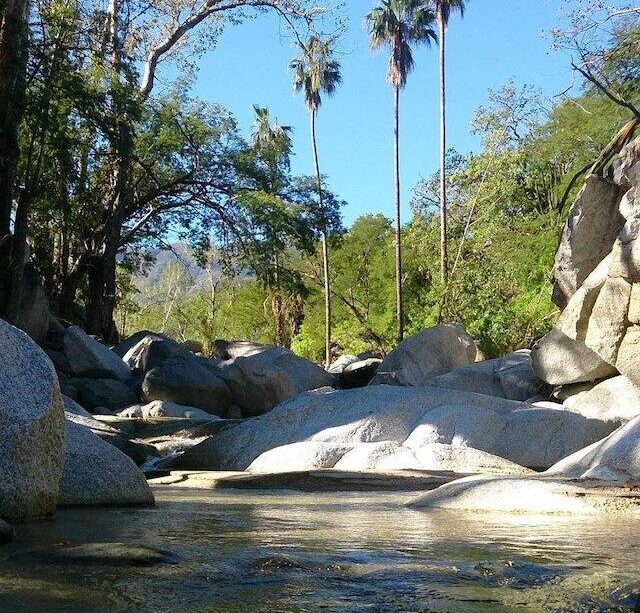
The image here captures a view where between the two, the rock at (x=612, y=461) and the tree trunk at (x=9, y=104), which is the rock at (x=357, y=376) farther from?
the rock at (x=612, y=461)

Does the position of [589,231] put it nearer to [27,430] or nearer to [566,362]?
[566,362]

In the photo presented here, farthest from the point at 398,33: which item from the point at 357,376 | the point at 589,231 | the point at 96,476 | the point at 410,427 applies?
the point at 96,476

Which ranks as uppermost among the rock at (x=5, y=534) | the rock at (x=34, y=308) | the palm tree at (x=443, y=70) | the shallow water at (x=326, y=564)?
the palm tree at (x=443, y=70)

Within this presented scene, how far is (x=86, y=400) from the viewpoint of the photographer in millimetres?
19828

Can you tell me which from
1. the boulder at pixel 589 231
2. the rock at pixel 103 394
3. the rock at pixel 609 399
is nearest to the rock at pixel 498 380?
the rock at pixel 609 399

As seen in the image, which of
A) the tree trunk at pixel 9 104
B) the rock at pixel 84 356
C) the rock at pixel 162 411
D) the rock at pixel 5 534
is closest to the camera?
the rock at pixel 5 534

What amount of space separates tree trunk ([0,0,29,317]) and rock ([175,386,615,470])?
6558mm

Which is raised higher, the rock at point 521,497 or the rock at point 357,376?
the rock at point 357,376

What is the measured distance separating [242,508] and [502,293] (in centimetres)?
2434

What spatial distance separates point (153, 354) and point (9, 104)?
855 centimetres

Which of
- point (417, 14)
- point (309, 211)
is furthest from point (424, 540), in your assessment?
point (417, 14)

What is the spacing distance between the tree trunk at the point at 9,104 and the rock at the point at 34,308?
4.63 m

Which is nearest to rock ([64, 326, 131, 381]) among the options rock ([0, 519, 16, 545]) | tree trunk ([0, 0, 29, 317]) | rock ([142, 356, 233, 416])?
rock ([142, 356, 233, 416])

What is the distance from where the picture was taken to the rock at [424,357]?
2028 centimetres
